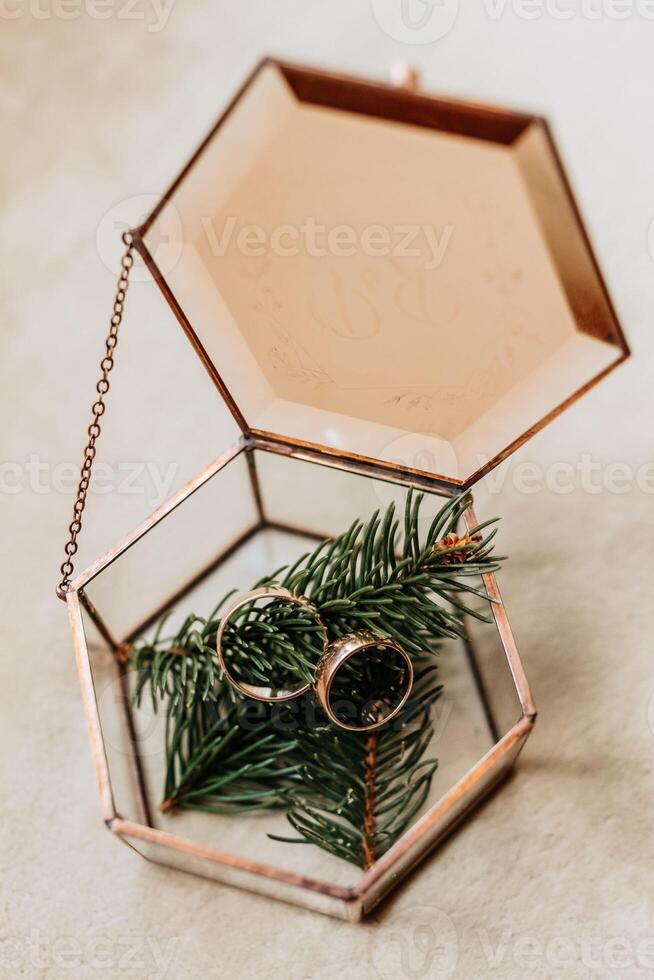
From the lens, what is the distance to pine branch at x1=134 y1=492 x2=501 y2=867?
57 centimetres

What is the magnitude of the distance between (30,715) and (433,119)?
530mm

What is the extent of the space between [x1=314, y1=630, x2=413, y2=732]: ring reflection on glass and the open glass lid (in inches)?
4.7

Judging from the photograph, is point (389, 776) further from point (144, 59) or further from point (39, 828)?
point (144, 59)

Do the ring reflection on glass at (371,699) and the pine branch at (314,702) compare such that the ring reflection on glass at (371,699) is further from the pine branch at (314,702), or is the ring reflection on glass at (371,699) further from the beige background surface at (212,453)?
the beige background surface at (212,453)

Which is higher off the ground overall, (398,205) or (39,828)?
(398,205)

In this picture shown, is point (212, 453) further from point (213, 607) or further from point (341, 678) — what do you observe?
point (341, 678)

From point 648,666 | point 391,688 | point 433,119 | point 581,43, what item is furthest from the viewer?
point 581,43

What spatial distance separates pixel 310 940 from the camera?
2.06ft

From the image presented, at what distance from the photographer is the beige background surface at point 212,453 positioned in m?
0.63

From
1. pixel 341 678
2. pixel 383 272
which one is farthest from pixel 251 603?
pixel 383 272

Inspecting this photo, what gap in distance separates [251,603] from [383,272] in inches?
8.6

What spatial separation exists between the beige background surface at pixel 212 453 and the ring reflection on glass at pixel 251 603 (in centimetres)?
16

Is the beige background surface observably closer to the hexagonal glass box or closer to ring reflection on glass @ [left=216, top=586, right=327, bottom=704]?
the hexagonal glass box

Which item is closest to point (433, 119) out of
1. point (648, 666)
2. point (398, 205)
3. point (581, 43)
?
point (398, 205)
